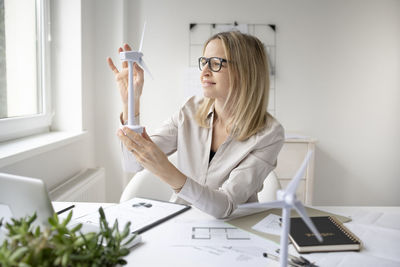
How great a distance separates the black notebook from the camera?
96cm

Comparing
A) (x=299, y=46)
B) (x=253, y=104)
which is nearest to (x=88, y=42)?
(x=253, y=104)

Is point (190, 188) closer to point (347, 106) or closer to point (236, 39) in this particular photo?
point (236, 39)

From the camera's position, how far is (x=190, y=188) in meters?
1.17

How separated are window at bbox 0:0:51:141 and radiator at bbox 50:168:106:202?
368 millimetres

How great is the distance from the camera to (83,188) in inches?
83.1

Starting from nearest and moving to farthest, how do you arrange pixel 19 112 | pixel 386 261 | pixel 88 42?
pixel 386 261 < pixel 19 112 < pixel 88 42

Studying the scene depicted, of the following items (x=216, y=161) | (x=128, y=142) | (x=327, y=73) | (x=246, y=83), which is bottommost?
(x=216, y=161)

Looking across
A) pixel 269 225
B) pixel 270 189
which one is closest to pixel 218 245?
pixel 269 225

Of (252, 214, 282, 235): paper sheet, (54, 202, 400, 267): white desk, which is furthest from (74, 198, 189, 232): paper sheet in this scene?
(252, 214, 282, 235): paper sheet

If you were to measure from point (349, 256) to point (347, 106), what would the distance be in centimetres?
243

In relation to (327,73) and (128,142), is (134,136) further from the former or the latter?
(327,73)

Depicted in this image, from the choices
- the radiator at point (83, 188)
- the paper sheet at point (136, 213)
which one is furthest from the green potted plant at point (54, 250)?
the radiator at point (83, 188)

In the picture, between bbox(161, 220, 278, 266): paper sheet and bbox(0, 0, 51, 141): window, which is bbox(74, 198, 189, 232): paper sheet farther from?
bbox(0, 0, 51, 141): window

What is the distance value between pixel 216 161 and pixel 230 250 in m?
0.60
